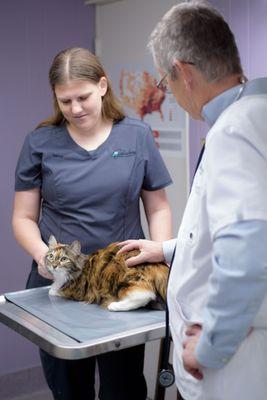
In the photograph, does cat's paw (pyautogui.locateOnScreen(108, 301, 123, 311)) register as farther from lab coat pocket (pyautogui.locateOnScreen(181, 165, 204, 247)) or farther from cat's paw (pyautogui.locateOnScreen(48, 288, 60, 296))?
lab coat pocket (pyautogui.locateOnScreen(181, 165, 204, 247))

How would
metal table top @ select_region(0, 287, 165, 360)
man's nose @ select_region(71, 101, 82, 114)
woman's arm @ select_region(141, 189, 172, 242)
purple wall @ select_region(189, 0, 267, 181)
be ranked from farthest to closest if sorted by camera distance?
purple wall @ select_region(189, 0, 267, 181), woman's arm @ select_region(141, 189, 172, 242), man's nose @ select_region(71, 101, 82, 114), metal table top @ select_region(0, 287, 165, 360)

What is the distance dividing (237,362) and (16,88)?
7.23 feet

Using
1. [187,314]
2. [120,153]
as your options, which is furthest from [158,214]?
[187,314]

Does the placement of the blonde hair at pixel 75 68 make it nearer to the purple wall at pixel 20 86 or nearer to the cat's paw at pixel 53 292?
the cat's paw at pixel 53 292

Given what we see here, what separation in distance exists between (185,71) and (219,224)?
326 mm

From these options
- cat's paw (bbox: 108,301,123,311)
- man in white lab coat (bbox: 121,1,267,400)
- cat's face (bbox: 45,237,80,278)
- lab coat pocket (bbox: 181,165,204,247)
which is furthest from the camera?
cat's face (bbox: 45,237,80,278)

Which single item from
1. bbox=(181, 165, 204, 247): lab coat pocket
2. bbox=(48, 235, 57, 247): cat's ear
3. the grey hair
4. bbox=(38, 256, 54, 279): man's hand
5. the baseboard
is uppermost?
the grey hair

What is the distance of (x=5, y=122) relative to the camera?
10.1ft

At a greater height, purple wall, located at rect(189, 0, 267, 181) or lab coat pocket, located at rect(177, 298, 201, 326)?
purple wall, located at rect(189, 0, 267, 181)

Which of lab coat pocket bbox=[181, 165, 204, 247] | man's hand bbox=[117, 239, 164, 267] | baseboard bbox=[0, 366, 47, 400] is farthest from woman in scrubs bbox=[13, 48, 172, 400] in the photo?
baseboard bbox=[0, 366, 47, 400]

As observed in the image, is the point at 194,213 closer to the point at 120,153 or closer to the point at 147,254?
the point at 147,254

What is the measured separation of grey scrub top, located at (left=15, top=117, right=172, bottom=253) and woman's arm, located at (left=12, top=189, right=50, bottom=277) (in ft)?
0.10

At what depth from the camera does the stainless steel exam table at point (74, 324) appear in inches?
54.1

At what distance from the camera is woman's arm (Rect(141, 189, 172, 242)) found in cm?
199
